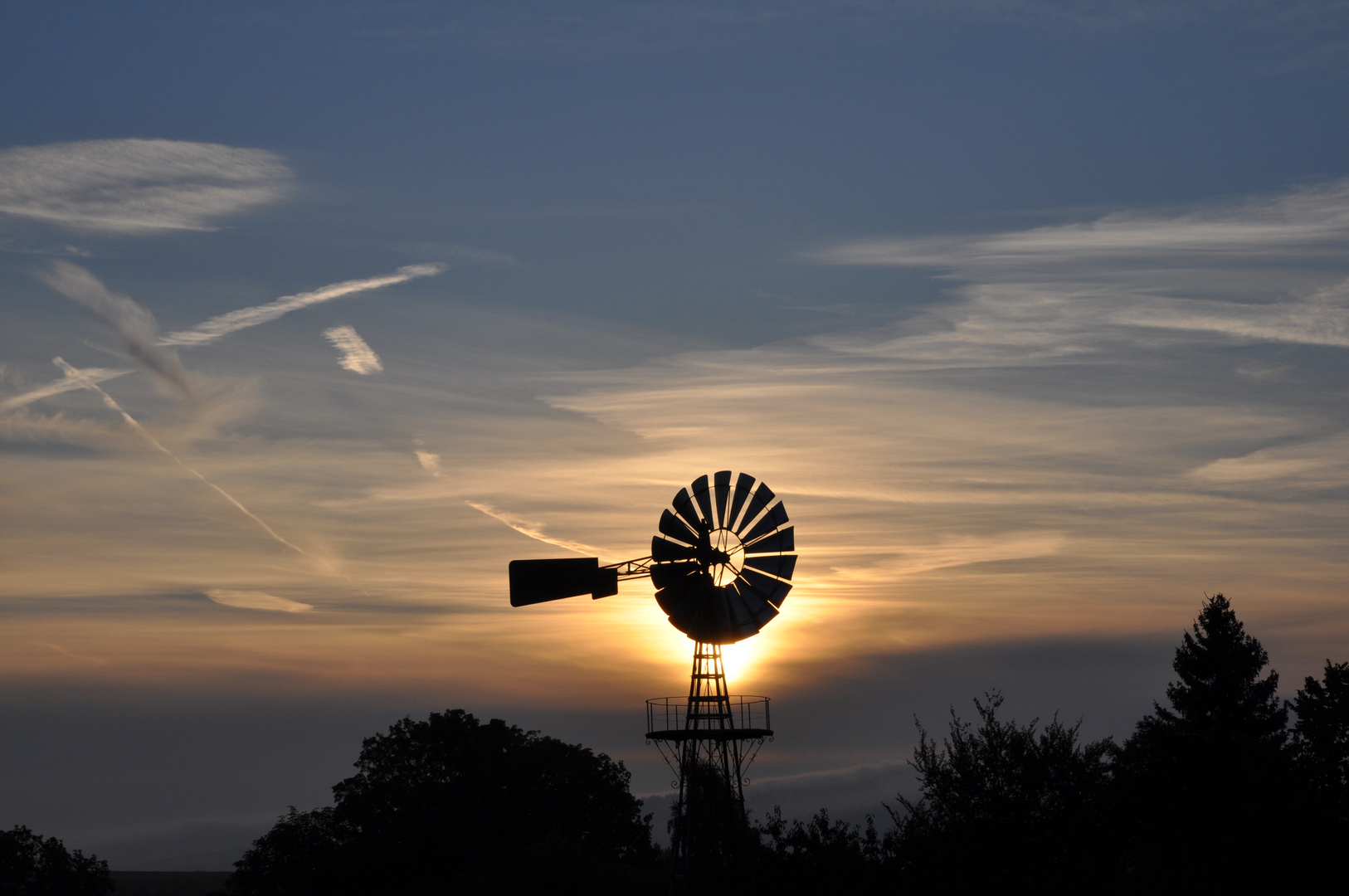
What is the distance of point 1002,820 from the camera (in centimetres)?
4106

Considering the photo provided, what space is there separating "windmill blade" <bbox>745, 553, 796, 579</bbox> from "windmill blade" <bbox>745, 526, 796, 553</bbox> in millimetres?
216

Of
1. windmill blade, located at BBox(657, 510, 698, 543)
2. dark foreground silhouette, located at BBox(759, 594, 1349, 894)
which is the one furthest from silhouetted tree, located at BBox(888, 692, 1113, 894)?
windmill blade, located at BBox(657, 510, 698, 543)

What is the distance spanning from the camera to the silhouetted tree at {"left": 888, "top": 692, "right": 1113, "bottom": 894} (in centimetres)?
3803

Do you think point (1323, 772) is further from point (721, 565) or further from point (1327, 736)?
point (721, 565)

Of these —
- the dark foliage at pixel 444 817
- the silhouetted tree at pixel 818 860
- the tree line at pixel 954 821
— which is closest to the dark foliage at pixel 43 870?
the tree line at pixel 954 821

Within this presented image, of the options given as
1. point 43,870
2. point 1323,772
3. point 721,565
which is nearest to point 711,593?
point 721,565

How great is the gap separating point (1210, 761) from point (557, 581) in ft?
150

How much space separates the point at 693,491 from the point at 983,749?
1508 cm

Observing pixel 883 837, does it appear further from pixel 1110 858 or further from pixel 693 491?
pixel 693 491

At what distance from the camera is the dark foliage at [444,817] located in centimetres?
8200

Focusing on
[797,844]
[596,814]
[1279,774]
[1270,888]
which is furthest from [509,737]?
[1270,888]

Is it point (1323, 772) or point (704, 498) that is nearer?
point (704, 498)

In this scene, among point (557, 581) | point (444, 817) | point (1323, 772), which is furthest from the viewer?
point (444, 817)

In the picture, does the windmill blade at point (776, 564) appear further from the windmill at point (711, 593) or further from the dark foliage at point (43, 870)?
the dark foliage at point (43, 870)
